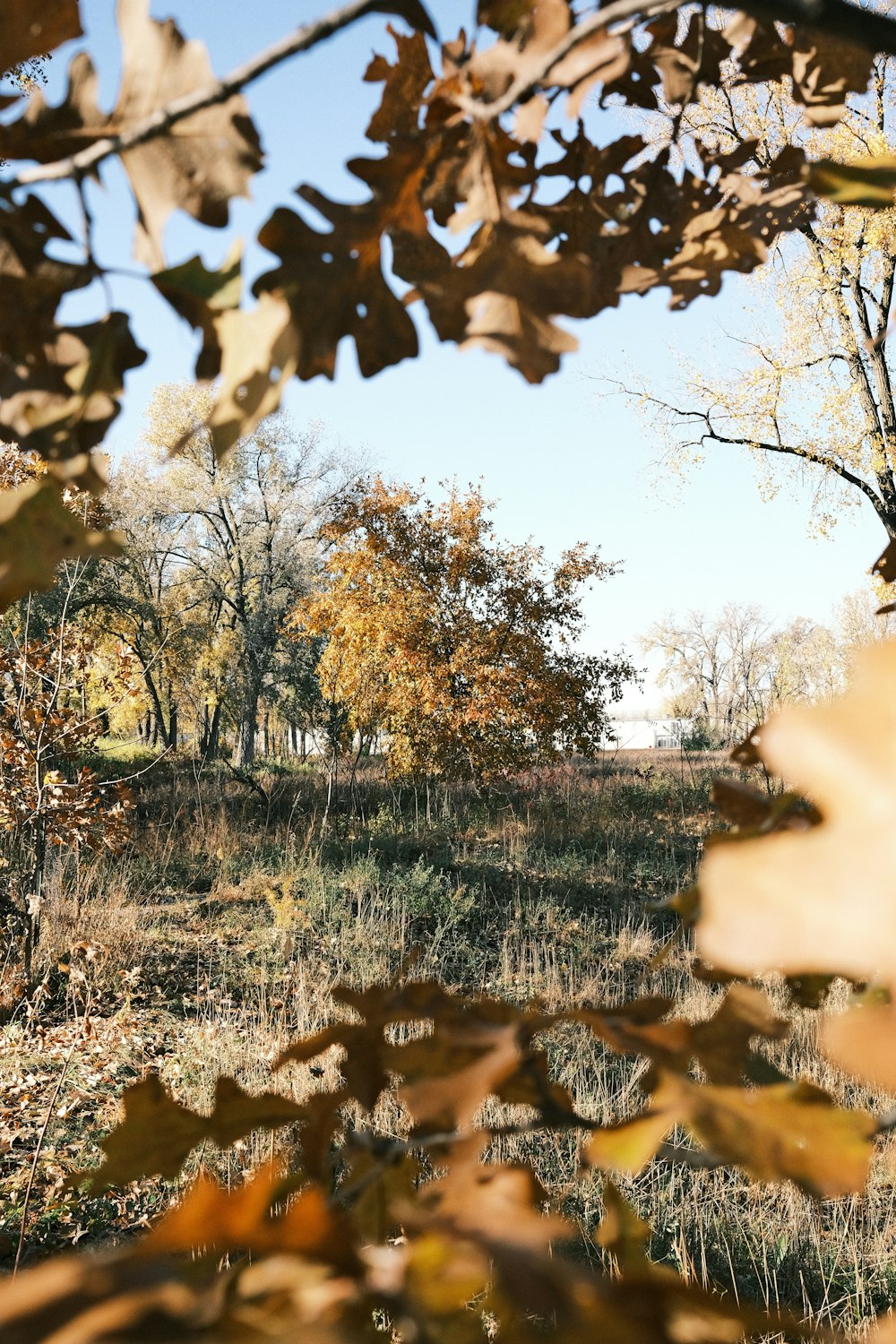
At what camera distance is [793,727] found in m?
0.20

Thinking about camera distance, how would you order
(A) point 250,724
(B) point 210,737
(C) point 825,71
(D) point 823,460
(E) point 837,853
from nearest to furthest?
(E) point 837,853 < (C) point 825,71 < (D) point 823,460 < (A) point 250,724 < (B) point 210,737

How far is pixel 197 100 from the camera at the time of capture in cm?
31

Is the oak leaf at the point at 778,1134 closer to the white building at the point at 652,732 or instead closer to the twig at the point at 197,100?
the twig at the point at 197,100

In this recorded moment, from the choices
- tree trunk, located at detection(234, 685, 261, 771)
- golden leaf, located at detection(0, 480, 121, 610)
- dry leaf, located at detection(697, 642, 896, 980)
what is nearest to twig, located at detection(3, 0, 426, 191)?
golden leaf, located at detection(0, 480, 121, 610)

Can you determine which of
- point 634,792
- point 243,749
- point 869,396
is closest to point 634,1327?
point 869,396

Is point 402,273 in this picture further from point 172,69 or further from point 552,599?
point 552,599

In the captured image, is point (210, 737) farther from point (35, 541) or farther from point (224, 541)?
point (35, 541)

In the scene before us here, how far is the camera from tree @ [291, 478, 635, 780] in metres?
9.28

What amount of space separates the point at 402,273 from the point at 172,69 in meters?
0.12

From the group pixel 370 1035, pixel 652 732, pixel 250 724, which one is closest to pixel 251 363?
pixel 370 1035

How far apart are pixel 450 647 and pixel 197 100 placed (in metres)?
9.36

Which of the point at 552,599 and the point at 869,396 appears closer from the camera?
the point at 869,396

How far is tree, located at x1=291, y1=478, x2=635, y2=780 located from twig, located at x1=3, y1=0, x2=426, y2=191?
8.61 meters

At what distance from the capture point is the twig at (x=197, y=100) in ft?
0.97
